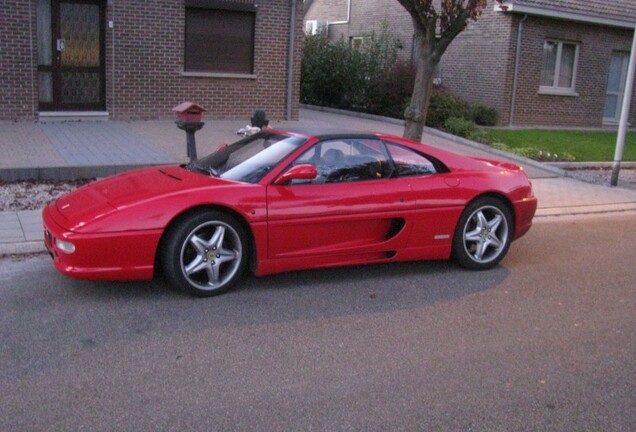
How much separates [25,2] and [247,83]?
5060 millimetres

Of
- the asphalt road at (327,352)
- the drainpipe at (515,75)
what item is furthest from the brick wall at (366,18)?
the asphalt road at (327,352)

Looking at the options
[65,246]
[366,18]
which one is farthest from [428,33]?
[366,18]

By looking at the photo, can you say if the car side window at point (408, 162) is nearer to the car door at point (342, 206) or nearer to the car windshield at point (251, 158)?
the car door at point (342, 206)

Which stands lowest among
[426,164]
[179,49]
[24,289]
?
[24,289]

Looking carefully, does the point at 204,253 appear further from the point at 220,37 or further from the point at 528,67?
the point at 528,67

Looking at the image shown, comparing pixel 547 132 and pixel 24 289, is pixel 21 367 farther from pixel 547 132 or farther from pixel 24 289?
pixel 547 132

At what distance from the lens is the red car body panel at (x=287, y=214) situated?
5.59 meters

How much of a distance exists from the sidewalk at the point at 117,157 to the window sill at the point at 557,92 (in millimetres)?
5275

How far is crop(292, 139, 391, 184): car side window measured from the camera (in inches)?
255

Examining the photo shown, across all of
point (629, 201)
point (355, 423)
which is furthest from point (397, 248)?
point (629, 201)

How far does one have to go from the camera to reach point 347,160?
Answer: 6625 millimetres

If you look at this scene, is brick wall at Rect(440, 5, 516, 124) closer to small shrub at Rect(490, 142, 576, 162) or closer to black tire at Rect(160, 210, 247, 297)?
small shrub at Rect(490, 142, 576, 162)

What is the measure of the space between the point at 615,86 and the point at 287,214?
19.9 metres

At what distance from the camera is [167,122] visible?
16375 mm
